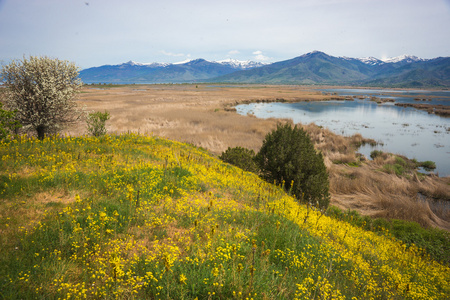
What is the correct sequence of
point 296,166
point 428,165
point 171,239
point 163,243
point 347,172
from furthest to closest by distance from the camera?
point 428,165
point 347,172
point 296,166
point 171,239
point 163,243

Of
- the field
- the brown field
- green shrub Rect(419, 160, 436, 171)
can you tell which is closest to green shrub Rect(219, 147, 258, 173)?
the field

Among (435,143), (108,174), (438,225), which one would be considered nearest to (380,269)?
(108,174)

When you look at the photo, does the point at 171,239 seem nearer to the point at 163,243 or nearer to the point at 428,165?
the point at 163,243

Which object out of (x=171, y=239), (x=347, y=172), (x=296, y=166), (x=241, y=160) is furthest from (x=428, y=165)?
(x=171, y=239)

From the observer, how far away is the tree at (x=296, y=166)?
10477 millimetres

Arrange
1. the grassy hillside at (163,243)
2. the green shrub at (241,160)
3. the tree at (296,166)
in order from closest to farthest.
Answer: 1. the grassy hillside at (163,243)
2. the tree at (296,166)
3. the green shrub at (241,160)

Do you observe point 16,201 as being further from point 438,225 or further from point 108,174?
point 438,225

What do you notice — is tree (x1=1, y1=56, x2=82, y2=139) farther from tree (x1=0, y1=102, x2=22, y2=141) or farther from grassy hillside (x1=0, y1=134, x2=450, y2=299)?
grassy hillside (x1=0, y1=134, x2=450, y2=299)

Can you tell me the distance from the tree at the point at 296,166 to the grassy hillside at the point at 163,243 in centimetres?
274

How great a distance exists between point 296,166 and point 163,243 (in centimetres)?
849

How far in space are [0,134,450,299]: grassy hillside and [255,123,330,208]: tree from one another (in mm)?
2744

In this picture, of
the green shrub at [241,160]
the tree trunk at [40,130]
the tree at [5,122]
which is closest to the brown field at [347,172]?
the tree trunk at [40,130]

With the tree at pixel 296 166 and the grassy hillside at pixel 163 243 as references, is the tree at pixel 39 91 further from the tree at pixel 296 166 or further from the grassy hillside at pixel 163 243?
the tree at pixel 296 166

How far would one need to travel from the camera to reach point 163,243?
411 centimetres
